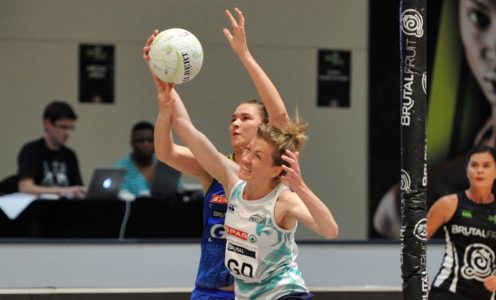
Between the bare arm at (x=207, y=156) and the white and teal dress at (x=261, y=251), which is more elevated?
the bare arm at (x=207, y=156)

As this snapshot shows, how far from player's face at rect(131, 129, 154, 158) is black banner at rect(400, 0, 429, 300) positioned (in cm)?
498

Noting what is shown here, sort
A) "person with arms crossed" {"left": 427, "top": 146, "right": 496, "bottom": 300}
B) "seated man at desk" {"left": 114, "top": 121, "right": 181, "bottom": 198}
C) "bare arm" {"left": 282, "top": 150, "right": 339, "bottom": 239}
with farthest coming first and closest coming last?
"seated man at desk" {"left": 114, "top": 121, "right": 181, "bottom": 198} → "person with arms crossed" {"left": 427, "top": 146, "right": 496, "bottom": 300} → "bare arm" {"left": 282, "top": 150, "right": 339, "bottom": 239}

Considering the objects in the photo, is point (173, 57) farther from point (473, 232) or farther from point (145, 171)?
point (145, 171)

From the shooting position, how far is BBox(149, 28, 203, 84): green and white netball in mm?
5000

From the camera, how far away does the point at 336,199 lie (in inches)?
450

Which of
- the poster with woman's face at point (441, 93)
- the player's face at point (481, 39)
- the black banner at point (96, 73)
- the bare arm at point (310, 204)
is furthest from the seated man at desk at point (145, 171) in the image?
the bare arm at point (310, 204)

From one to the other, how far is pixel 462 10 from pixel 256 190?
7.05 metres

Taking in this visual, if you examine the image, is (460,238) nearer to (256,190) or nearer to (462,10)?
(256,190)

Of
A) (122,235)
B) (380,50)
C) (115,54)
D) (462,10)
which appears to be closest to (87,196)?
(122,235)

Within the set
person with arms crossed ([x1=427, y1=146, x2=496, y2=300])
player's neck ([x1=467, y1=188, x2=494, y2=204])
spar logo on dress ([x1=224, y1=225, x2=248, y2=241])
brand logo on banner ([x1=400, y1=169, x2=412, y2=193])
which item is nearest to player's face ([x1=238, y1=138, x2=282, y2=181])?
spar logo on dress ([x1=224, y1=225, x2=248, y2=241])

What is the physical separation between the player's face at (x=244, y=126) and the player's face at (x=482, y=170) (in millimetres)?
2179

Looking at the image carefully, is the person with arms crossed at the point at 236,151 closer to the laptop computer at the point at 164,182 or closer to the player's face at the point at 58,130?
the laptop computer at the point at 164,182

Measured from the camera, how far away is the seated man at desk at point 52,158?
981 cm

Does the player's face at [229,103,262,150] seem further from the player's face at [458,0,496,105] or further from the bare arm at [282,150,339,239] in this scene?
the player's face at [458,0,496,105]
